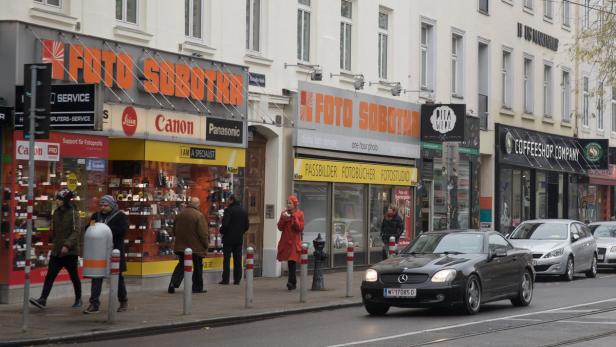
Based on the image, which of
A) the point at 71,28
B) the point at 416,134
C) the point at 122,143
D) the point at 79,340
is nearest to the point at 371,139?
the point at 416,134

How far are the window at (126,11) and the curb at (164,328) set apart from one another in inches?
262

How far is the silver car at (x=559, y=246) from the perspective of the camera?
93.5 feet

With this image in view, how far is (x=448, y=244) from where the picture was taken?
1953cm

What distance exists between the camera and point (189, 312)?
59.5 ft

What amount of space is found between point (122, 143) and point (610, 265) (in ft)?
52.1

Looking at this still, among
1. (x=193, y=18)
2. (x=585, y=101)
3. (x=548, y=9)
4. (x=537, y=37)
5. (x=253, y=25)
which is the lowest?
(x=193, y=18)

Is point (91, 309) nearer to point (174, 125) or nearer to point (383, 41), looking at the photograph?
point (174, 125)

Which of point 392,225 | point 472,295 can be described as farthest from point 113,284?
point 392,225

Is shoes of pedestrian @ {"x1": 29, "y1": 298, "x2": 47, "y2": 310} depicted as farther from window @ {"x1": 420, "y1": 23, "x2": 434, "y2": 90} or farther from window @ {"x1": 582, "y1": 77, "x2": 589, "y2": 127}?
window @ {"x1": 582, "y1": 77, "x2": 589, "y2": 127}

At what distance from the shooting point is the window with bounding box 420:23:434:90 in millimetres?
35125

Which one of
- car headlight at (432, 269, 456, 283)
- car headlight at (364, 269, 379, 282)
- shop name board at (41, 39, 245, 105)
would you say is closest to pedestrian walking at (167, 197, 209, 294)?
shop name board at (41, 39, 245, 105)

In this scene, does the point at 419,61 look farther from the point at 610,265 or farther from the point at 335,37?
the point at 610,265

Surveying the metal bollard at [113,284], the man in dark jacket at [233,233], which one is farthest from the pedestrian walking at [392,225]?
the metal bollard at [113,284]

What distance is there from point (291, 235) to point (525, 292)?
16.9 feet
